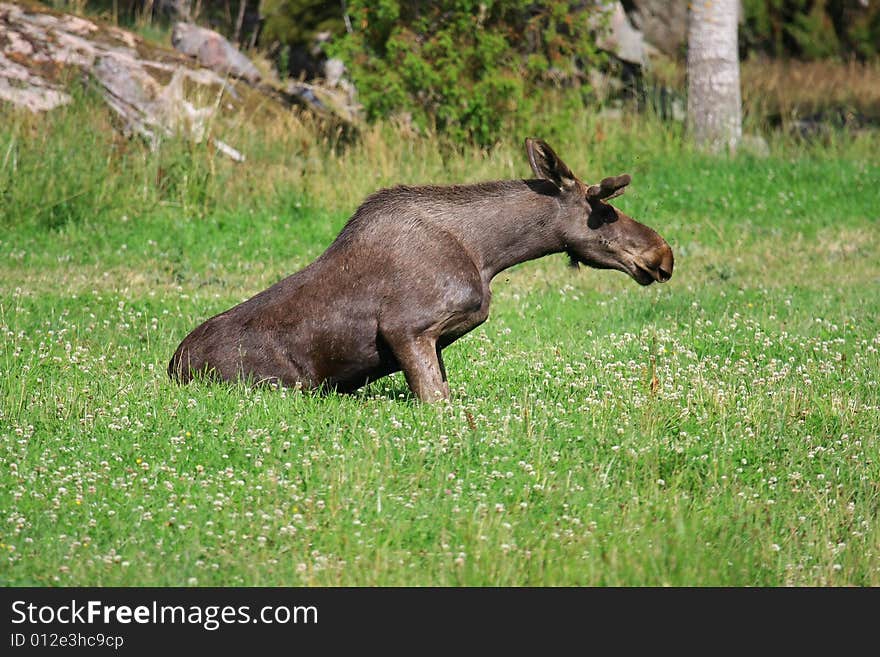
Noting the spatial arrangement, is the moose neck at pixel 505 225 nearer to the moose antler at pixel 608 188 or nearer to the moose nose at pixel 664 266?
the moose antler at pixel 608 188

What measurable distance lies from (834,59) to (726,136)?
954cm

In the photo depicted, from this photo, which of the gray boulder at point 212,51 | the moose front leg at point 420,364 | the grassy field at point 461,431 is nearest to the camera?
the grassy field at point 461,431

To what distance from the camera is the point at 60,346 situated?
972cm

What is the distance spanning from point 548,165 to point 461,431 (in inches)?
75.2

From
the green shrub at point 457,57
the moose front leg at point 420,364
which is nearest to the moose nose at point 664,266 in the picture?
the moose front leg at point 420,364

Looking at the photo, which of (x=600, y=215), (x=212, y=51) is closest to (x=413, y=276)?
(x=600, y=215)

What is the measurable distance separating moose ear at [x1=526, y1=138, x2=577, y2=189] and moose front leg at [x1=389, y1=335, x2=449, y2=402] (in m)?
1.28

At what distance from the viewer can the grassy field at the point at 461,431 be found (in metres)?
5.89

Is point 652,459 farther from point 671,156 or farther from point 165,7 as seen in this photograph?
point 165,7

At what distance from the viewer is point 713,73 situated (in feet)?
57.3

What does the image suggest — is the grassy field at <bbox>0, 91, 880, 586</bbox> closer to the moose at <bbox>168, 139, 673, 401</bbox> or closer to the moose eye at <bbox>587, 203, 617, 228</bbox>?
the moose at <bbox>168, 139, 673, 401</bbox>

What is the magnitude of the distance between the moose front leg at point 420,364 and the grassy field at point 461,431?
0.20 m

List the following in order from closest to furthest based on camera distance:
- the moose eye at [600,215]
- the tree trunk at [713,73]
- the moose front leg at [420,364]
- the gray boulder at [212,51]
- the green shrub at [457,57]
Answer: the moose front leg at [420,364], the moose eye at [600,215], the green shrub at [457,57], the tree trunk at [713,73], the gray boulder at [212,51]
